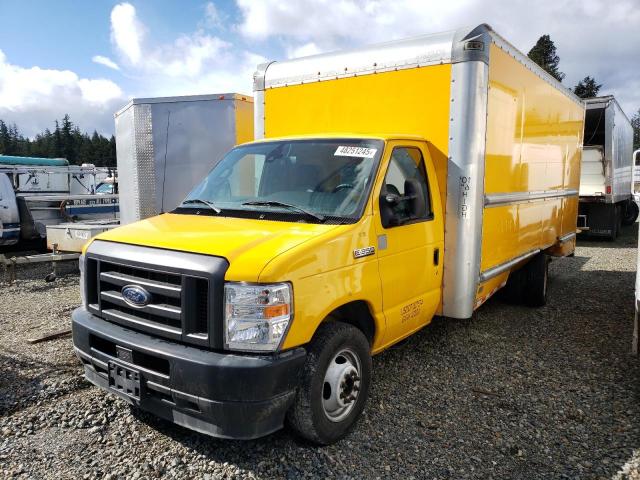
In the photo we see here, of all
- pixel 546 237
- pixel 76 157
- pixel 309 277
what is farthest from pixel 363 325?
pixel 76 157

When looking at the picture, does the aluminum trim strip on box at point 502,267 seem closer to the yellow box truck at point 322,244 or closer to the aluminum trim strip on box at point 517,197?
the yellow box truck at point 322,244

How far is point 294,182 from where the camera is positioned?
13.2 feet

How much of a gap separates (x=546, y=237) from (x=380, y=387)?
387 centimetres

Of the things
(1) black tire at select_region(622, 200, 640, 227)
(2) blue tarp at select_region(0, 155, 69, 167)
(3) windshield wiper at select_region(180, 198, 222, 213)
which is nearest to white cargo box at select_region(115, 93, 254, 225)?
(3) windshield wiper at select_region(180, 198, 222, 213)

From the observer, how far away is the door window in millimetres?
3717

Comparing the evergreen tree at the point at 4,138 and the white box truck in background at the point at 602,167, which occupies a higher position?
the evergreen tree at the point at 4,138

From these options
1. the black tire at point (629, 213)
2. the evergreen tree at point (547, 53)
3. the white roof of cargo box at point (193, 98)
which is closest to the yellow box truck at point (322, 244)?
the white roof of cargo box at point (193, 98)

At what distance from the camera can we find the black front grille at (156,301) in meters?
2.95

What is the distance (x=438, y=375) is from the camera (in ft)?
15.2

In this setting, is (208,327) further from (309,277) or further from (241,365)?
(309,277)

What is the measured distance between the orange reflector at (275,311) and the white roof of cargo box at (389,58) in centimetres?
277

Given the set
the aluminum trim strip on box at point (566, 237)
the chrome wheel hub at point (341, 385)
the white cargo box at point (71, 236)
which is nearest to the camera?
the chrome wheel hub at point (341, 385)

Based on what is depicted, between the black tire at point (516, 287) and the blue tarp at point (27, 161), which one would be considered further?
the blue tarp at point (27, 161)

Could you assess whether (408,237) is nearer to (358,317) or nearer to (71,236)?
(358,317)
